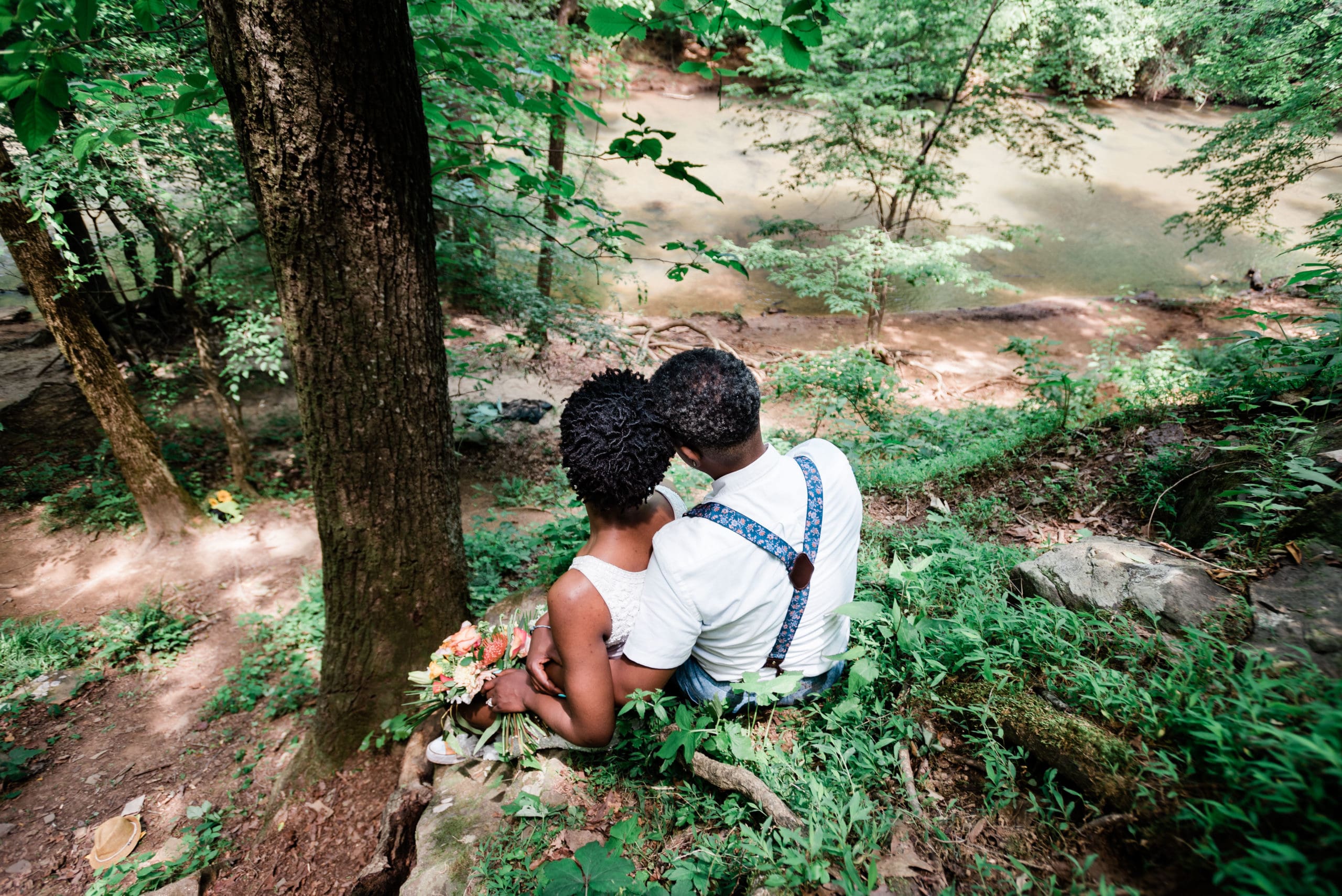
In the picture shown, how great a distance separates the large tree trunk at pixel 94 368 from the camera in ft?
13.1

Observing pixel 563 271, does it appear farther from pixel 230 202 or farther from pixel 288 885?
pixel 288 885

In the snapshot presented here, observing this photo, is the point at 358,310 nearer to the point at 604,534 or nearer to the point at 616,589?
the point at 604,534

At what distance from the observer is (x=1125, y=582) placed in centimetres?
198

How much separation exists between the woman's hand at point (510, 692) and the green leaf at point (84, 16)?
2.24m

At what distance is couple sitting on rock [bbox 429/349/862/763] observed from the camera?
1.67m

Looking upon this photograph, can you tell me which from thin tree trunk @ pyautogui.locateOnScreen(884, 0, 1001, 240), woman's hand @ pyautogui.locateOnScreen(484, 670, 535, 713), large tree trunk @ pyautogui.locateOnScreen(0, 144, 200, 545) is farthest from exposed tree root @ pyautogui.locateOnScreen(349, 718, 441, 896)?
thin tree trunk @ pyautogui.locateOnScreen(884, 0, 1001, 240)

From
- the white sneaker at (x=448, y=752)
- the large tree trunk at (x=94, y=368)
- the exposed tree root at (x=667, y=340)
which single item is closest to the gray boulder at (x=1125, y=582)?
the white sneaker at (x=448, y=752)

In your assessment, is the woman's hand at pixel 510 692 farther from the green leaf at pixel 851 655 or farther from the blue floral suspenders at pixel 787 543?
the green leaf at pixel 851 655

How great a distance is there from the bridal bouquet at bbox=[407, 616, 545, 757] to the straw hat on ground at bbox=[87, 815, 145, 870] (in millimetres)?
1627

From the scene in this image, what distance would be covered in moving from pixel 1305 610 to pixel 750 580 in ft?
5.12

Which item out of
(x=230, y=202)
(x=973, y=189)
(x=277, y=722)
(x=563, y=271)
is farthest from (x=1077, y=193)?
(x=277, y=722)

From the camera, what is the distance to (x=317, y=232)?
1.82 m

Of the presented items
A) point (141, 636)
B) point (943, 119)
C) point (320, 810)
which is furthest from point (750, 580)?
point (943, 119)

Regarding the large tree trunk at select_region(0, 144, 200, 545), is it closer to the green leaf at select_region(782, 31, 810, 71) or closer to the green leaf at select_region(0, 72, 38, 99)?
the green leaf at select_region(0, 72, 38, 99)
